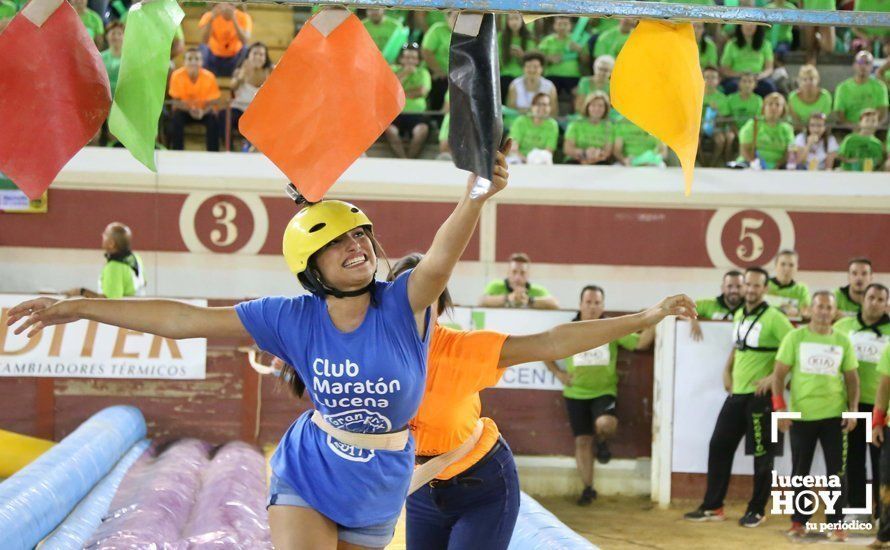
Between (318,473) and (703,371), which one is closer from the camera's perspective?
(318,473)

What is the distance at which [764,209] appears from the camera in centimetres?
1202

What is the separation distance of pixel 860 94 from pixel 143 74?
34.0 feet

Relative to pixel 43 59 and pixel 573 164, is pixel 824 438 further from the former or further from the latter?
pixel 43 59

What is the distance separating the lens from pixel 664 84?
3801 mm

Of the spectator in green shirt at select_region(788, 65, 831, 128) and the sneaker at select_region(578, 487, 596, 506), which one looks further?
the spectator in green shirt at select_region(788, 65, 831, 128)

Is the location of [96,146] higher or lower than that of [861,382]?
higher

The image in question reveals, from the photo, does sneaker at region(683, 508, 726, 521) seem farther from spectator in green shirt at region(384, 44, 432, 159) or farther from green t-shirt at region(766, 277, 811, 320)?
spectator in green shirt at region(384, 44, 432, 159)

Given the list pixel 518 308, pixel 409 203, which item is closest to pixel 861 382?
pixel 518 308

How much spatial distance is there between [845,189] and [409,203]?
4646 mm

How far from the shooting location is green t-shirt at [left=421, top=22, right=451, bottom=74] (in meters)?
12.4

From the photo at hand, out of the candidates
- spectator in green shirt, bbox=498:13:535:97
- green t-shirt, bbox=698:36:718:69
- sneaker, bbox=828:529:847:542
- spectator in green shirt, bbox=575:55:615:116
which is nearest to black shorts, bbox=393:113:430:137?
spectator in green shirt, bbox=498:13:535:97

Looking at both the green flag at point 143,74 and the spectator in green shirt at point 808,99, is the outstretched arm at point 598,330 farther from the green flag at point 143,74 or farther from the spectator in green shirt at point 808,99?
the spectator in green shirt at point 808,99

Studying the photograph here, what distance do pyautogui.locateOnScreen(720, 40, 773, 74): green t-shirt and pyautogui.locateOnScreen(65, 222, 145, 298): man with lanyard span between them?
6.85 meters

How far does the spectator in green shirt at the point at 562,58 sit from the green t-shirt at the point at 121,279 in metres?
5.14
